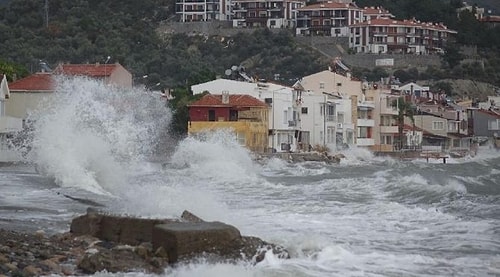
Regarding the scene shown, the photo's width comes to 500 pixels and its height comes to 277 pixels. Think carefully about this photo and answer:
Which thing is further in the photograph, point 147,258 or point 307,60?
point 307,60

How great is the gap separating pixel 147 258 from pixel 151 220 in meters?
1.81

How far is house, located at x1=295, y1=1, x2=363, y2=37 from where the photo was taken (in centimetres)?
12812

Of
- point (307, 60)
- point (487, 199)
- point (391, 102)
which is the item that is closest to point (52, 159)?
point (487, 199)

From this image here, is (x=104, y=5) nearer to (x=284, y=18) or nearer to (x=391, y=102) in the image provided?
(x=284, y=18)

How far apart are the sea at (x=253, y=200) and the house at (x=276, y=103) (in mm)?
14056

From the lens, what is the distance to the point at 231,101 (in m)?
62.4

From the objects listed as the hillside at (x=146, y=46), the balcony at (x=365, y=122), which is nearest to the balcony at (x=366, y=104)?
the balcony at (x=365, y=122)

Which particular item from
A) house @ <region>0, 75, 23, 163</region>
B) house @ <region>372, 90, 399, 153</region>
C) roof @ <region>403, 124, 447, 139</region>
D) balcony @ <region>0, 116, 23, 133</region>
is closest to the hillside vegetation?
roof @ <region>403, 124, 447, 139</region>

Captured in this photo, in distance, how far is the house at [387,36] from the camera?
4867 inches

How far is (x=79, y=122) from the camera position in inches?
1395

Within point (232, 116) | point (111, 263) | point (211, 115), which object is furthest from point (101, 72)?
point (111, 263)

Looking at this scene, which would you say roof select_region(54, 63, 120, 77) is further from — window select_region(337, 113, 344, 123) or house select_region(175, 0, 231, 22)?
house select_region(175, 0, 231, 22)

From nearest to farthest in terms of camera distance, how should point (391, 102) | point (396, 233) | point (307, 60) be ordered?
point (396, 233), point (391, 102), point (307, 60)

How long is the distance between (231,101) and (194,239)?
45429 mm
